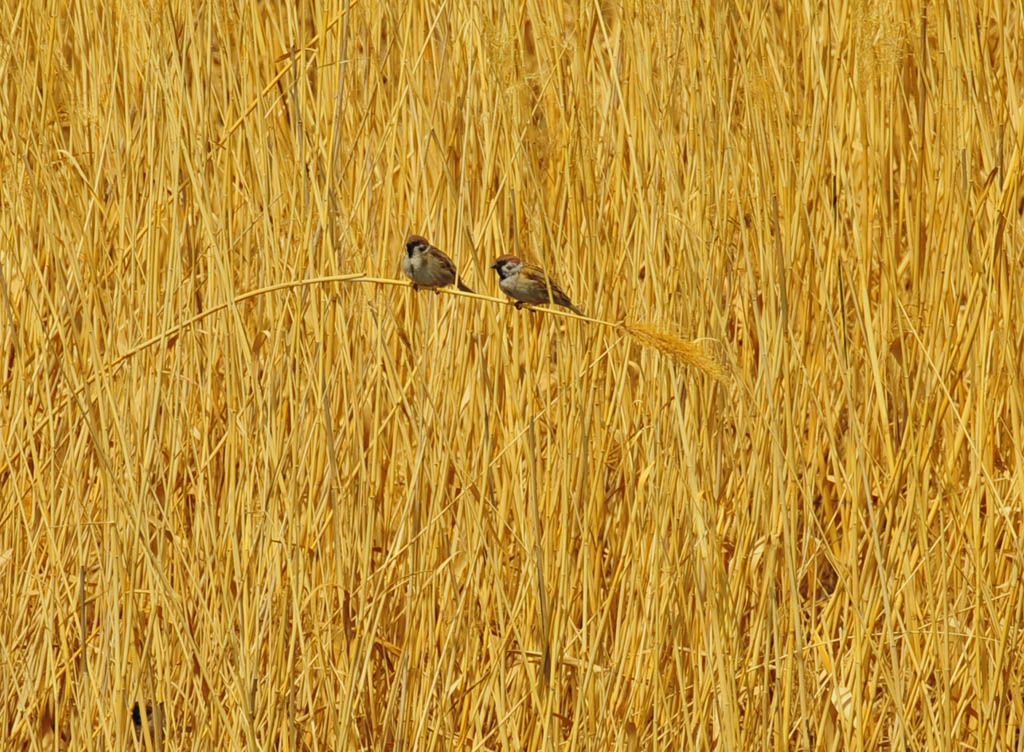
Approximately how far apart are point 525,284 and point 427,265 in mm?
167

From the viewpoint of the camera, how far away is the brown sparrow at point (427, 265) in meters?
1.79

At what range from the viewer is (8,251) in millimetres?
1979

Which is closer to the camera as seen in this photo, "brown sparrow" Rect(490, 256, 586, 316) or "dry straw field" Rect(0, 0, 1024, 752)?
"dry straw field" Rect(0, 0, 1024, 752)

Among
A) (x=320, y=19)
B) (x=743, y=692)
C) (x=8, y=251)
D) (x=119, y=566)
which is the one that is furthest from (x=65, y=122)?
(x=743, y=692)

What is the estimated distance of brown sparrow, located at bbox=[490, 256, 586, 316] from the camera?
1.74 m

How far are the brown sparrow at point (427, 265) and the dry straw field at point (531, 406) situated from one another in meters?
0.04

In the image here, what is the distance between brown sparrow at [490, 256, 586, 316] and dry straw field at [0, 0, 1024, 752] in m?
0.04

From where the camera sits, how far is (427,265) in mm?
1842

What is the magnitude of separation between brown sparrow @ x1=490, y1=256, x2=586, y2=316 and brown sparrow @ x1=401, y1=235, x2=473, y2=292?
0.07 m

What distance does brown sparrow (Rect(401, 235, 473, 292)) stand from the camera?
179 cm

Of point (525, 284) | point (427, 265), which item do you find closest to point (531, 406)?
point (525, 284)

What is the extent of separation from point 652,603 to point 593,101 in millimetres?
808

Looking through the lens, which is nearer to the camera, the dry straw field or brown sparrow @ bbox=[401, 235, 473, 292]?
the dry straw field

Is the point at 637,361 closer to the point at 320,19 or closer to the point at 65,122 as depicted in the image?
the point at 320,19
